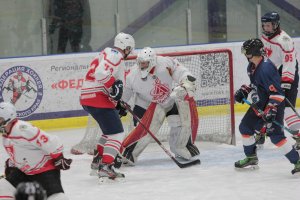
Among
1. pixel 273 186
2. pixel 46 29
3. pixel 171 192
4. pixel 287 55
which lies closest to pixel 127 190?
pixel 171 192

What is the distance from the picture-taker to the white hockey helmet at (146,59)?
5941 mm

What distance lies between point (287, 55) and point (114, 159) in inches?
59.4

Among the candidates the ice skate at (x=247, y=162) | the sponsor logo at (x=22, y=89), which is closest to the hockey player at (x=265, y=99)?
→ the ice skate at (x=247, y=162)

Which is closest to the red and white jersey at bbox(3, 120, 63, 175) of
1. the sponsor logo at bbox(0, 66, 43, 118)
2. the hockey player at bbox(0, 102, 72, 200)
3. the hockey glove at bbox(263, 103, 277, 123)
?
the hockey player at bbox(0, 102, 72, 200)

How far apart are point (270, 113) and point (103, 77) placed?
3.62ft

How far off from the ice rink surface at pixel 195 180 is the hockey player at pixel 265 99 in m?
0.23

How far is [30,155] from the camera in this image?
13.4 feet

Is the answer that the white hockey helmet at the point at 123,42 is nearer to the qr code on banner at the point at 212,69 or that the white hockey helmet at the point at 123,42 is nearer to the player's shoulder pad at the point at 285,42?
the player's shoulder pad at the point at 285,42

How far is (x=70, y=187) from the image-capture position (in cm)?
544

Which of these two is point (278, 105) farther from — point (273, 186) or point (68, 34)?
point (68, 34)

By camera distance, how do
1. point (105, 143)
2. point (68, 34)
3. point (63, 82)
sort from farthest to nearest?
1. point (68, 34)
2. point (63, 82)
3. point (105, 143)

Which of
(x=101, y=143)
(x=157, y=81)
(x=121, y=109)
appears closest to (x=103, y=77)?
(x=121, y=109)

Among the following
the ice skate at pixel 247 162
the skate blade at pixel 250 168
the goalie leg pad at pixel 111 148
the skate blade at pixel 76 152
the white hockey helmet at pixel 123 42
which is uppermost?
the white hockey helmet at pixel 123 42

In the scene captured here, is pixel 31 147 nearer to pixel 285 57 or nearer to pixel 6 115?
pixel 6 115
